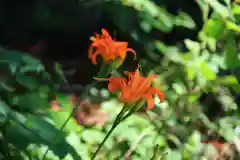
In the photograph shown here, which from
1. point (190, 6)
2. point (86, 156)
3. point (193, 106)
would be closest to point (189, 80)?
point (193, 106)

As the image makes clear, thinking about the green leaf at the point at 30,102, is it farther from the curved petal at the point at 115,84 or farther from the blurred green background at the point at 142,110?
the curved petal at the point at 115,84

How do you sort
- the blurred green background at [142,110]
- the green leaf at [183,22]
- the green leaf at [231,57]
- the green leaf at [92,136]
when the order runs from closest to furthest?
the blurred green background at [142,110]
the green leaf at [92,136]
the green leaf at [231,57]
the green leaf at [183,22]

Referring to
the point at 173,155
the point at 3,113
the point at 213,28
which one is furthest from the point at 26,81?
the point at 213,28

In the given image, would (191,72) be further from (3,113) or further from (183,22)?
(3,113)

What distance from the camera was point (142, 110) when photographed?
5.54 ft

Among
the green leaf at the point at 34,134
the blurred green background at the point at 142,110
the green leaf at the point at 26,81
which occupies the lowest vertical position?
the blurred green background at the point at 142,110

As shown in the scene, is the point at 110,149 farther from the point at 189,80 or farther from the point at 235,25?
the point at 235,25

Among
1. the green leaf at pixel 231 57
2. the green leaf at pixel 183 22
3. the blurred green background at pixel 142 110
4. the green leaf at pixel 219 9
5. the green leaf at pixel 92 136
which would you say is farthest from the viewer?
the green leaf at pixel 183 22

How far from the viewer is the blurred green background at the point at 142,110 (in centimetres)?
111

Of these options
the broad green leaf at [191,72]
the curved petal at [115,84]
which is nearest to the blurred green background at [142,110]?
the broad green leaf at [191,72]

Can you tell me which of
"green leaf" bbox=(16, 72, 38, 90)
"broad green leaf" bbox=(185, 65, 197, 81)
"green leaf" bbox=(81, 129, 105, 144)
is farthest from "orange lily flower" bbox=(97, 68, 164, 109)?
"broad green leaf" bbox=(185, 65, 197, 81)

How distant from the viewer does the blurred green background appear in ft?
3.65

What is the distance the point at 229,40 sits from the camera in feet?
5.79

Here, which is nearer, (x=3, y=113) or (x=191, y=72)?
(x=3, y=113)
